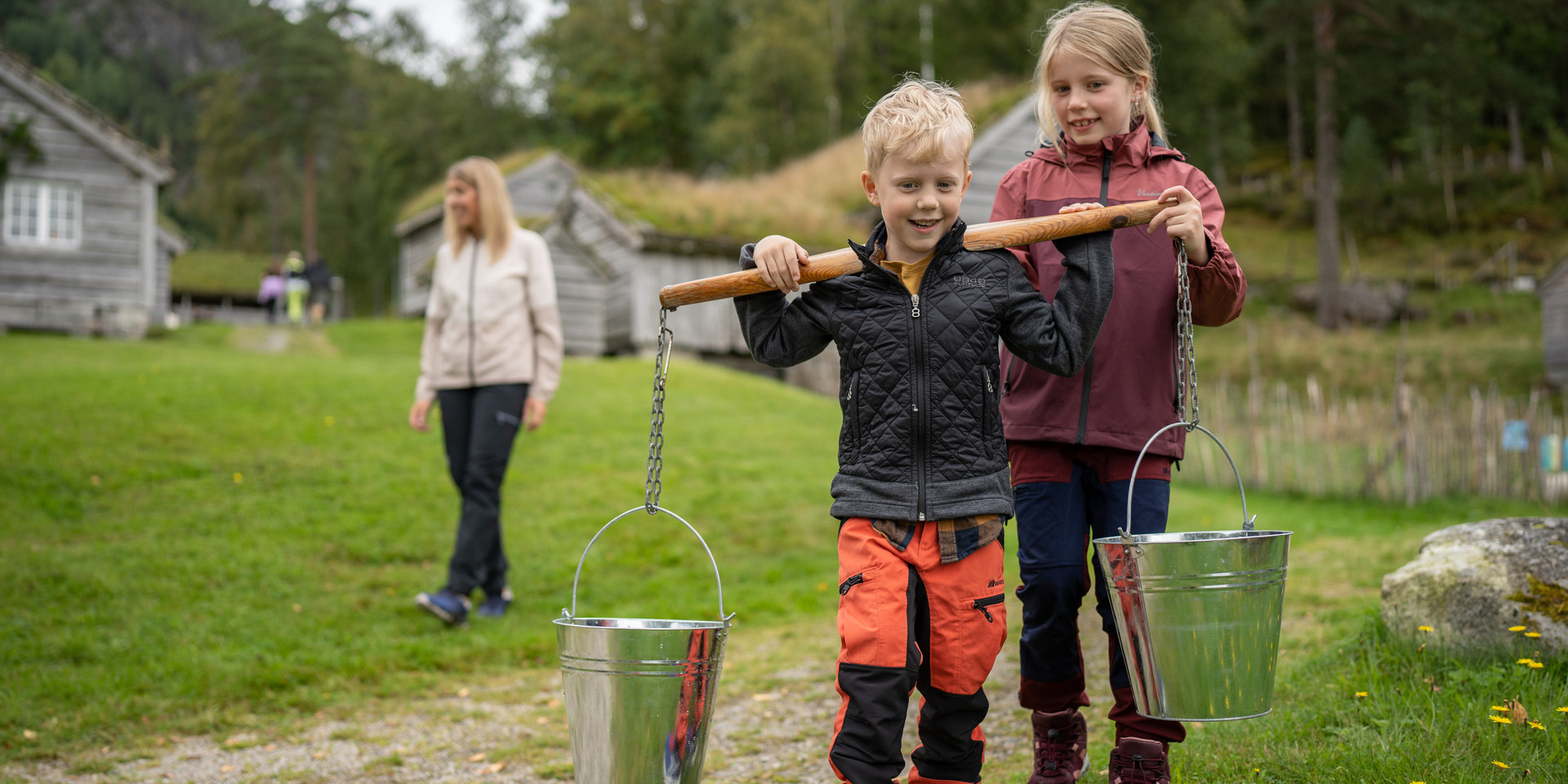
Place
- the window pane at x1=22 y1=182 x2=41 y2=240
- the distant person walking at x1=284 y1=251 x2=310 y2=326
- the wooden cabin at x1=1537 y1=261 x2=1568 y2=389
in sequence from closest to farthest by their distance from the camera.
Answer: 1. the window pane at x1=22 y1=182 x2=41 y2=240
2. the wooden cabin at x1=1537 y1=261 x2=1568 y2=389
3. the distant person walking at x1=284 y1=251 x2=310 y2=326

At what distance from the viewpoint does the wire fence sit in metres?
11.2

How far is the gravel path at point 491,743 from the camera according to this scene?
360 centimetres

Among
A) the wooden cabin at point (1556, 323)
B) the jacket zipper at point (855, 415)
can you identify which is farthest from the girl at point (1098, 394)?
the wooden cabin at point (1556, 323)

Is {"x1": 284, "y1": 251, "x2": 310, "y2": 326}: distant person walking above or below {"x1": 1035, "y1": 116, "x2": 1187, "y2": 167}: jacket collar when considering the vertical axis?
above

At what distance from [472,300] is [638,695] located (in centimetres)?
361

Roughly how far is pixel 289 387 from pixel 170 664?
23.5 feet

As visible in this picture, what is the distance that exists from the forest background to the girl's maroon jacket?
72.5 ft

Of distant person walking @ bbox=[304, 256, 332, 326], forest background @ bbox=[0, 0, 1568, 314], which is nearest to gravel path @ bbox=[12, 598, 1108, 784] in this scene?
forest background @ bbox=[0, 0, 1568, 314]

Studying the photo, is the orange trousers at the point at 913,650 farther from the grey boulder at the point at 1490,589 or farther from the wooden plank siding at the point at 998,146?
the wooden plank siding at the point at 998,146

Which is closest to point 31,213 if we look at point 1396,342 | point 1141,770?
point 1141,770

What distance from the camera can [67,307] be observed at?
18.4 metres

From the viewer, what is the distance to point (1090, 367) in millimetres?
2766

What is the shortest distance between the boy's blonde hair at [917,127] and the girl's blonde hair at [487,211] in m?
3.38

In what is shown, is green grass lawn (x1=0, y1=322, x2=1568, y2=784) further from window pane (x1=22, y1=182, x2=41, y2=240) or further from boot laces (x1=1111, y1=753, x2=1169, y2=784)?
window pane (x1=22, y1=182, x2=41, y2=240)
